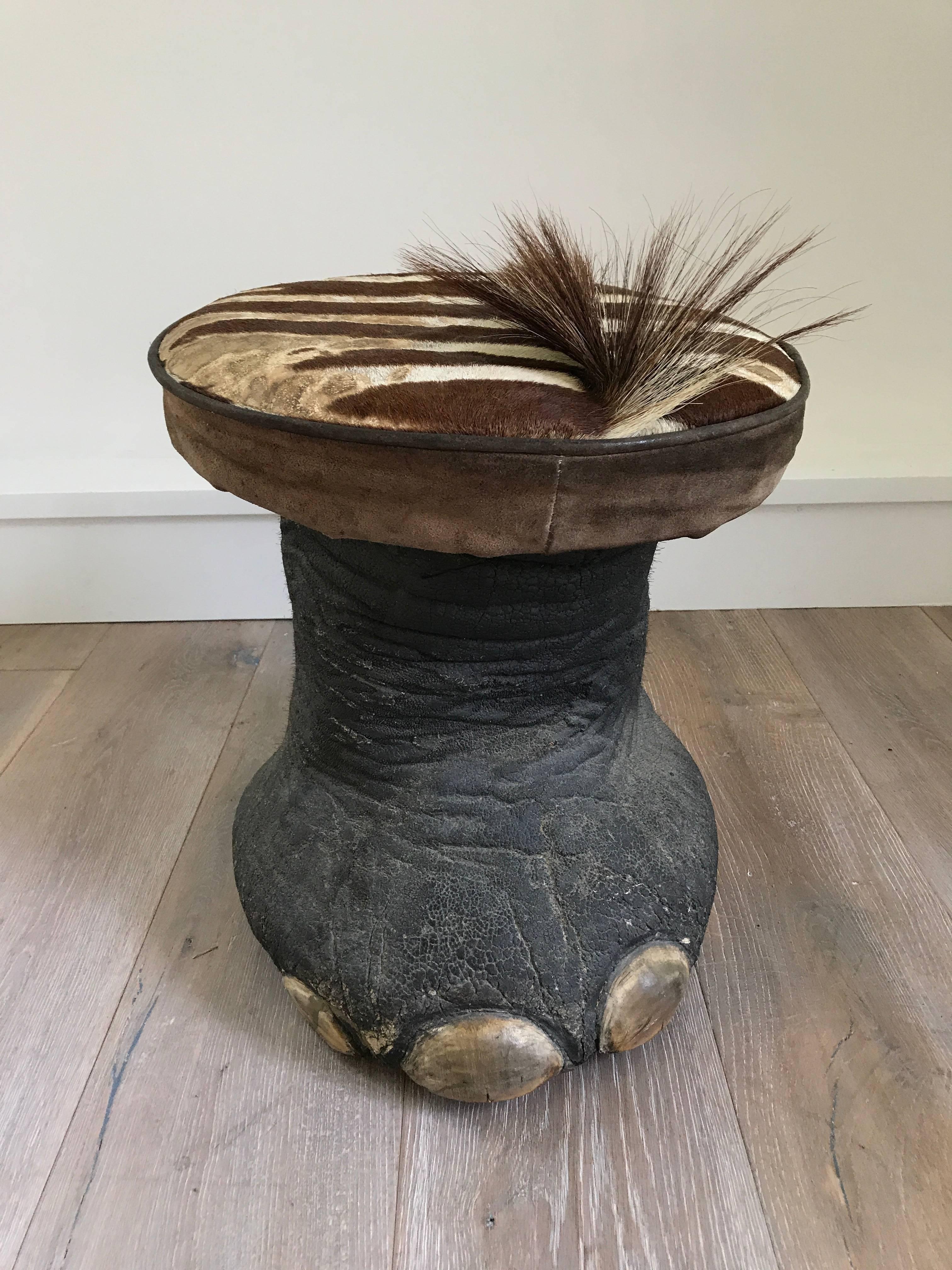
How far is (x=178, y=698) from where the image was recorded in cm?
134

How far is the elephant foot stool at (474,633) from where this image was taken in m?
0.59

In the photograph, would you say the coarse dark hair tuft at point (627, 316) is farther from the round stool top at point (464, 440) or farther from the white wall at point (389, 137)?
A: the white wall at point (389, 137)

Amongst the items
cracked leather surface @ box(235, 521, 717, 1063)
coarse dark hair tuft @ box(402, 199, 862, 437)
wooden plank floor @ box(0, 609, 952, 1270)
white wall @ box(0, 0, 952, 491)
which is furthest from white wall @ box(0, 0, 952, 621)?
cracked leather surface @ box(235, 521, 717, 1063)

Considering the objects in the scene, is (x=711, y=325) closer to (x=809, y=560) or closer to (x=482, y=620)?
(x=482, y=620)

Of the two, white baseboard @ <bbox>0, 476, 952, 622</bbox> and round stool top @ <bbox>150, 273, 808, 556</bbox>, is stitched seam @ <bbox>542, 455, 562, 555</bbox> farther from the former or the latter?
white baseboard @ <bbox>0, 476, 952, 622</bbox>

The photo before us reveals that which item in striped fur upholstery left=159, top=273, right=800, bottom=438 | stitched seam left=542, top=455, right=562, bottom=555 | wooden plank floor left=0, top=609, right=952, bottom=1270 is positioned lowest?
wooden plank floor left=0, top=609, right=952, bottom=1270

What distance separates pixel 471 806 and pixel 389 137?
97cm

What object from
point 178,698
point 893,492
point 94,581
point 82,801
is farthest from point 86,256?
point 893,492

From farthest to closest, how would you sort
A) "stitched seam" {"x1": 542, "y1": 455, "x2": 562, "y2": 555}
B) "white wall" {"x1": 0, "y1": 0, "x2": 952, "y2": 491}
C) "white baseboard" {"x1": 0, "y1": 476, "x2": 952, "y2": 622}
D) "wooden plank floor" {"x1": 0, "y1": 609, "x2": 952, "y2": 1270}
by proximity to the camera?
"white baseboard" {"x1": 0, "y1": 476, "x2": 952, "y2": 622} → "white wall" {"x1": 0, "y1": 0, "x2": 952, "y2": 491} → "wooden plank floor" {"x1": 0, "y1": 609, "x2": 952, "y2": 1270} → "stitched seam" {"x1": 542, "y1": 455, "x2": 562, "y2": 555}

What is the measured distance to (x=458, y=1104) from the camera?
786 mm

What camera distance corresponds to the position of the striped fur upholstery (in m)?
0.58

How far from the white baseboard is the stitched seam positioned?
0.94 meters

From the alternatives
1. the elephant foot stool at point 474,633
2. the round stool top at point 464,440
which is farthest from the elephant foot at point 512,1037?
the round stool top at point 464,440

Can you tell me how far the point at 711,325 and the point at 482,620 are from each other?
26 cm
